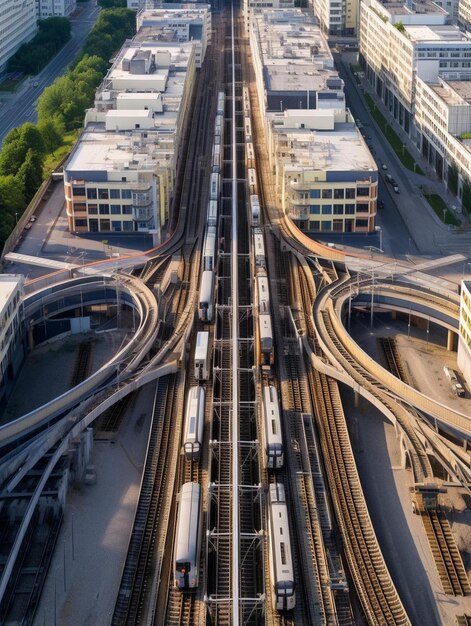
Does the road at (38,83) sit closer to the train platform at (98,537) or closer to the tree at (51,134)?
the tree at (51,134)

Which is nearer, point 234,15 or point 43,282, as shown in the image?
point 43,282

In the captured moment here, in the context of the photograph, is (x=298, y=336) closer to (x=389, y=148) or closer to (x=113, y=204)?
(x=113, y=204)

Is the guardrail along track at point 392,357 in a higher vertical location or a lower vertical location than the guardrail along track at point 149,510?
lower

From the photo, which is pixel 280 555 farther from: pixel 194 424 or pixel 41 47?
pixel 41 47

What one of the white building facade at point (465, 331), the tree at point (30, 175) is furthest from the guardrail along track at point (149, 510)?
the tree at point (30, 175)

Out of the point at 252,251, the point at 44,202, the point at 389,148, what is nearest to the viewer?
the point at 252,251

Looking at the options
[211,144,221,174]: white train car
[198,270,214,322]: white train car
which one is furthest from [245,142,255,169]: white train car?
[198,270,214,322]: white train car

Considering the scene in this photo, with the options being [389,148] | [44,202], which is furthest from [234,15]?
[44,202]
